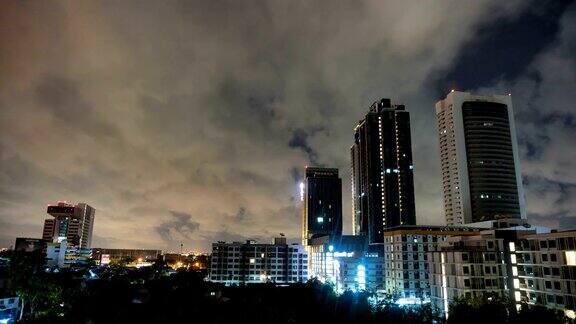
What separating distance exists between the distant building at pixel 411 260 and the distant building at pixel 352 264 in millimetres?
16545

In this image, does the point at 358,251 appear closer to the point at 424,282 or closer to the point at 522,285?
the point at 424,282

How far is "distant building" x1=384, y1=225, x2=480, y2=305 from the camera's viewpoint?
114688mm

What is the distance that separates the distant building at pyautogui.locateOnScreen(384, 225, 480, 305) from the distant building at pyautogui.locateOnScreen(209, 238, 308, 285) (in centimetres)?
7064

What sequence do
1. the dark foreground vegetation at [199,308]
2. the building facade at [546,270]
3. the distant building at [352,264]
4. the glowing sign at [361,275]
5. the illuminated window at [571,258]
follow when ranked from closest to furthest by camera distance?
1. the dark foreground vegetation at [199,308]
2. the illuminated window at [571,258]
3. the building facade at [546,270]
4. the distant building at [352,264]
5. the glowing sign at [361,275]

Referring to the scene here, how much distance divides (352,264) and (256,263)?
155ft

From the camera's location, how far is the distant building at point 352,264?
153 meters

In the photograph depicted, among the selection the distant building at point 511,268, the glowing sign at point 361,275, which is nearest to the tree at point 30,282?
the distant building at point 511,268

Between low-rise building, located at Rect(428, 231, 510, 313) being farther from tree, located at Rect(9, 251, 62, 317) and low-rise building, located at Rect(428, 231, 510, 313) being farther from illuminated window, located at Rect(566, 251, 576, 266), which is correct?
tree, located at Rect(9, 251, 62, 317)

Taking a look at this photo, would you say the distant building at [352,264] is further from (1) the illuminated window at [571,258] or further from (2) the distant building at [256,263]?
(1) the illuminated window at [571,258]

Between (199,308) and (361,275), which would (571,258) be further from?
(361,275)

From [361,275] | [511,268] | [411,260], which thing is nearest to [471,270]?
[511,268]

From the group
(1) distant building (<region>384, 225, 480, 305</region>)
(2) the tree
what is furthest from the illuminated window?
(2) the tree

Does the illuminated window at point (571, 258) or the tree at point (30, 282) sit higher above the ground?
the illuminated window at point (571, 258)

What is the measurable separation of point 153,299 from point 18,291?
43315 mm
